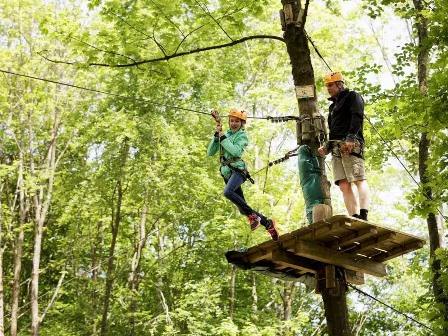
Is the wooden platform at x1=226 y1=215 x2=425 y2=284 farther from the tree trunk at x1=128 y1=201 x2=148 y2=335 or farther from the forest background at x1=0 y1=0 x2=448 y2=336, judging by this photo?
the tree trunk at x1=128 y1=201 x2=148 y2=335

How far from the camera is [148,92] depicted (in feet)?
47.6

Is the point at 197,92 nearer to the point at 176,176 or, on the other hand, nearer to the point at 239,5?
the point at 176,176

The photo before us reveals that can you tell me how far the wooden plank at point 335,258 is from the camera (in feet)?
15.5

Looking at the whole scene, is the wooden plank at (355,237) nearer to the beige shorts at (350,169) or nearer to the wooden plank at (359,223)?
the wooden plank at (359,223)

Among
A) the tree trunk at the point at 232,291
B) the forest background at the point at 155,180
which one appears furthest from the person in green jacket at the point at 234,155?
the tree trunk at the point at 232,291

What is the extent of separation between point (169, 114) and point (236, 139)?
9358 millimetres

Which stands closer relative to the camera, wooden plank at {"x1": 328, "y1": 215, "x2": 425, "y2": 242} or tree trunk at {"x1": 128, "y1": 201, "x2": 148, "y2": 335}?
wooden plank at {"x1": 328, "y1": 215, "x2": 425, "y2": 242}

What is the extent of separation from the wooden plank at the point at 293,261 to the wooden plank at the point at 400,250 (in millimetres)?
660

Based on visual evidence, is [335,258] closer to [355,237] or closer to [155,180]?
[355,237]

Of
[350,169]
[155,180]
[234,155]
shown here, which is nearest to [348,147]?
[350,169]

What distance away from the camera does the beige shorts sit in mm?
5172

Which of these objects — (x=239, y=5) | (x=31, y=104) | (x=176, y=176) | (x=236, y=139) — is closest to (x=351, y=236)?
(x=236, y=139)

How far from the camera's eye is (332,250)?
501cm

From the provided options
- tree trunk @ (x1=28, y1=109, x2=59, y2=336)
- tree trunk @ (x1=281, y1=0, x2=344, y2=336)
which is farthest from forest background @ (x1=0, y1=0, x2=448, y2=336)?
tree trunk @ (x1=281, y1=0, x2=344, y2=336)
